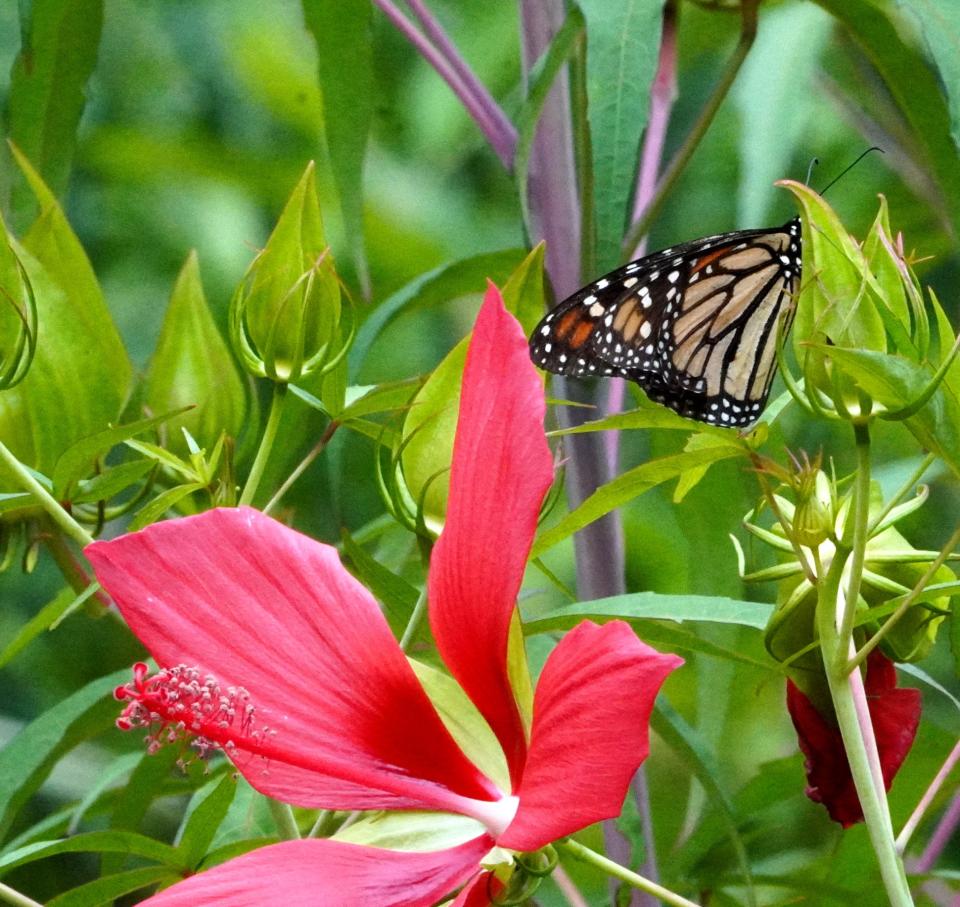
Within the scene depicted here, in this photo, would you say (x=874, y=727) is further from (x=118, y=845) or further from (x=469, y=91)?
(x=469, y=91)

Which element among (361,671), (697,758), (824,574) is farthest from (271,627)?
(697,758)

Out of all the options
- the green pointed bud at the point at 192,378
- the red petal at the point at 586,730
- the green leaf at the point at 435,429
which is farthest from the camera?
the green pointed bud at the point at 192,378

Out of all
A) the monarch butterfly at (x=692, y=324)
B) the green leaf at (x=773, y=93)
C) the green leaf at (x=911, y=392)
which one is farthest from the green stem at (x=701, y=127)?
the green leaf at (x=911, y=392)

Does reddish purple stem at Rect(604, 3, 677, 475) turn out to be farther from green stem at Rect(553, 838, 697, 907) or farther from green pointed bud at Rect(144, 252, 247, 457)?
green stem at Rect(553, 838, 697, 907)

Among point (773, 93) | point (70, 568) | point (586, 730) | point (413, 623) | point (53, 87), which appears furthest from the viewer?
point (773, 93)

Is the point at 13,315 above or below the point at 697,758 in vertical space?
above

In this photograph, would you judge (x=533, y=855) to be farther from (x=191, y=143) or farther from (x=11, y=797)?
(x=191, y=143)

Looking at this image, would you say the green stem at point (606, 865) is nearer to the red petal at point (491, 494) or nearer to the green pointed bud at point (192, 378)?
the red petal at point (491, 494)
